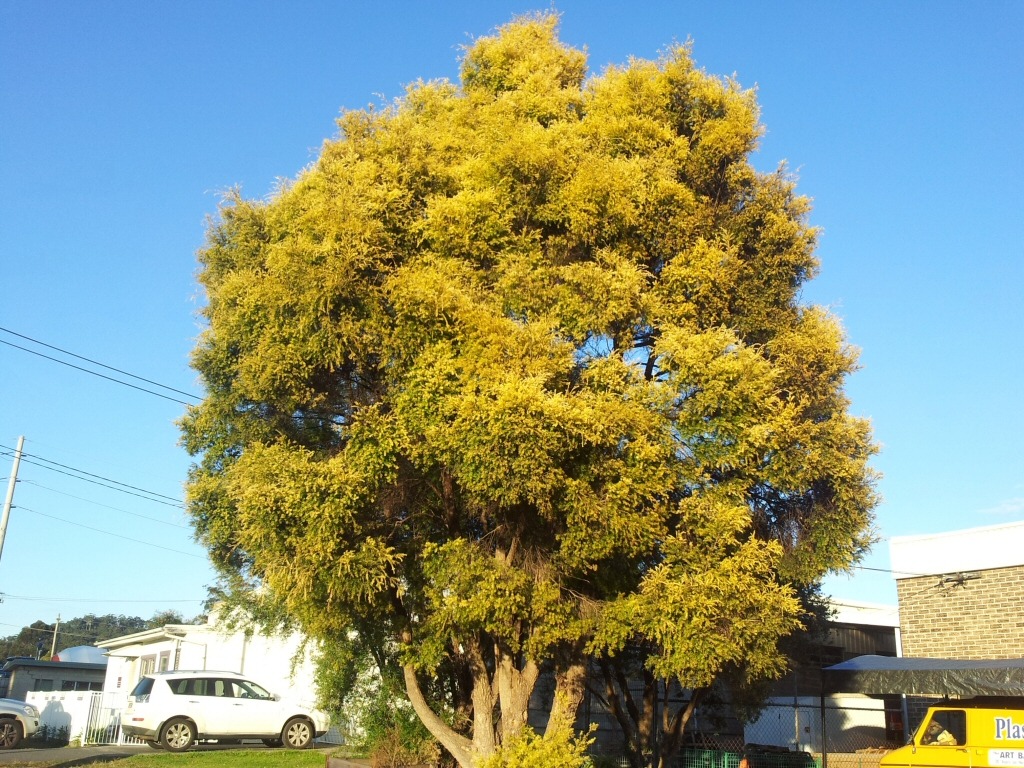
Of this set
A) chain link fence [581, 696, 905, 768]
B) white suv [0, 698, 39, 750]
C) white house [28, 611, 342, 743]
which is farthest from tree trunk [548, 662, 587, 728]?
white suv [0, 698, 39, 750]

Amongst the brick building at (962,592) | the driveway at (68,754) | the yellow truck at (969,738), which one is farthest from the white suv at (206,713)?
the brick building at (962,592)

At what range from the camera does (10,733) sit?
21.4 m

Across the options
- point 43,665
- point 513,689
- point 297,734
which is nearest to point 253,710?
point 297,734

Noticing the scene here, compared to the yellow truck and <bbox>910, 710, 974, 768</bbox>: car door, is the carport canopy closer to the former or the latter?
the yellow truck

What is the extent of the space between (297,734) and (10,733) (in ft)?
21.0

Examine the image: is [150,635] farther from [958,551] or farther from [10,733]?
[958,551]

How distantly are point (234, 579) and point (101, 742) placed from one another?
9.79m

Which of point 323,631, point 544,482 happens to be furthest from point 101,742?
point 544,482

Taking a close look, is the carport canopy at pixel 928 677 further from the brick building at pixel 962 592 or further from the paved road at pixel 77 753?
the paved road at pixel 77 753

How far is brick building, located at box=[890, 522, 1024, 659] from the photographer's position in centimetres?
1939

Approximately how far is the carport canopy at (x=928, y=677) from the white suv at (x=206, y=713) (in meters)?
12.6

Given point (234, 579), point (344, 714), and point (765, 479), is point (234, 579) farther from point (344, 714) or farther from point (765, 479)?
point (765, 479)

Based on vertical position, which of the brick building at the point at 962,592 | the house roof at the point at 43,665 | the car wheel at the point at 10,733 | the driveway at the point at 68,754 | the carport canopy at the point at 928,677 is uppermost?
the brick building at the point at 962,592

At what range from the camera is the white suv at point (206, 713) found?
20391 millimetres
